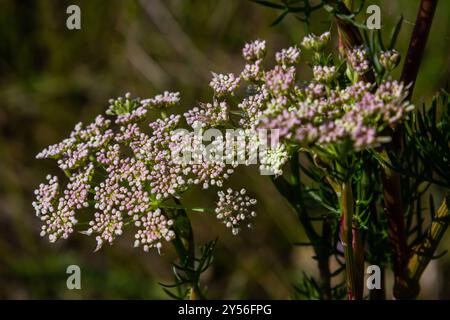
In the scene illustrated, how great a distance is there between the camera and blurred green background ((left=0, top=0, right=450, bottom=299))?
323 centimetres

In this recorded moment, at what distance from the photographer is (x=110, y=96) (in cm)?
354

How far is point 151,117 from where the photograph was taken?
3395 millimetres

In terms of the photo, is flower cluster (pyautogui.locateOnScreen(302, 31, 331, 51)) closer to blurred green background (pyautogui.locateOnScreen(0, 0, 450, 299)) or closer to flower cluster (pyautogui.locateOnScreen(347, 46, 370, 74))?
flower cluster (pyautogui.locateOnScreen(347, 46, 370, 74))

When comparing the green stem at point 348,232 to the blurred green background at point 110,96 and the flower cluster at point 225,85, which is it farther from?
the blurred green background at point 110,96

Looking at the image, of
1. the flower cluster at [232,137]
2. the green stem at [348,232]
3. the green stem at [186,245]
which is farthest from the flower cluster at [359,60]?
the green stem at [186,245]

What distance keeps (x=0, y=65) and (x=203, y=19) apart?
4.12 ft

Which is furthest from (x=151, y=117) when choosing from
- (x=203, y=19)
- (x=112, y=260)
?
(x=112, y=260)

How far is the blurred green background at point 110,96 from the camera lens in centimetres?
323

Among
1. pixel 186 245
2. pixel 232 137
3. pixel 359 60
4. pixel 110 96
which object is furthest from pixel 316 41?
pixel 110 96

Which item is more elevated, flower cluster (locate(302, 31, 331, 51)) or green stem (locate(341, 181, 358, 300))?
flower cluster (locate(302, 31, 331, 51))

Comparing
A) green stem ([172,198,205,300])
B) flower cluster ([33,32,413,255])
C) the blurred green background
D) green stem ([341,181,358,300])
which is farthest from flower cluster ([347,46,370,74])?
the blurred green background

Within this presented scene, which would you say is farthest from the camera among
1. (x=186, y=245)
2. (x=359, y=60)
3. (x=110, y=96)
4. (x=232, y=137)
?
(x=110, y=96)

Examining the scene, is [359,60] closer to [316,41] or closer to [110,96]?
[316,41]
